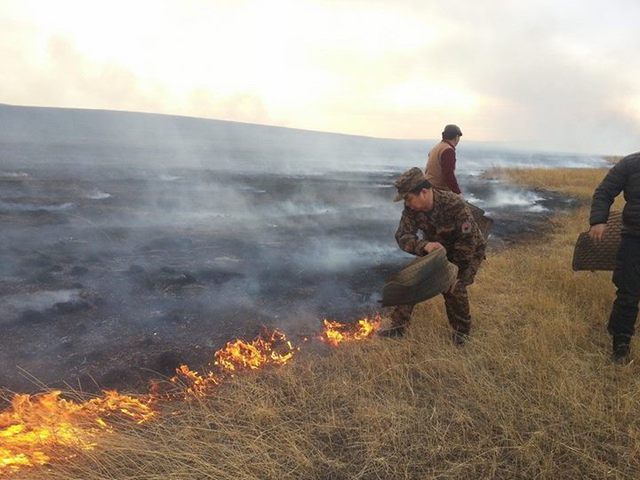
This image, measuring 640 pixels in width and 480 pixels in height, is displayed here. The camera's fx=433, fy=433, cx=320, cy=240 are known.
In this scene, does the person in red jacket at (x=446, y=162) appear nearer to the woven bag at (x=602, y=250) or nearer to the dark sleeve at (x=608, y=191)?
the woven bag at (x=602, y=250)

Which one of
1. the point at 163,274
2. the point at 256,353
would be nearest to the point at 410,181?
the point at 256,353

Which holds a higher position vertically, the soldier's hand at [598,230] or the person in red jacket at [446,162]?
the person in red jacket at [446,162]

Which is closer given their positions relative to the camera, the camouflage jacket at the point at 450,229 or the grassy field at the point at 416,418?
the grassy field at the point at 416,418

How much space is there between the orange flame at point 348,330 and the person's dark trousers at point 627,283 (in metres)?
2.55

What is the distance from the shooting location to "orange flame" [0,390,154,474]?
9.89 ft

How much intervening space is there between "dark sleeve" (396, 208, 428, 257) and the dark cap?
2.61 m

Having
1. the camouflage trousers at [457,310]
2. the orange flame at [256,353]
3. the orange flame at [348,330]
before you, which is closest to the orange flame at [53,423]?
the orange flame at [256,353]

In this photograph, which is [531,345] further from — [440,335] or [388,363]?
[388,363]

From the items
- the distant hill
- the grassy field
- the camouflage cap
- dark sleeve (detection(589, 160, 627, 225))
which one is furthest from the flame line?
the distant hill

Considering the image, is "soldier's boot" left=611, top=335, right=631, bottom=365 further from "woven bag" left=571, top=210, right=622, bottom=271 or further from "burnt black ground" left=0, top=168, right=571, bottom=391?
"burnt black ground" left=0, top=168, right=571, bottom=391

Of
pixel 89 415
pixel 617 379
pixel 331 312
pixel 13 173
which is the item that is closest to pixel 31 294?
pixel 89 415

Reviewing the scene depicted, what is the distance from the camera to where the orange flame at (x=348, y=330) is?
5188 mm

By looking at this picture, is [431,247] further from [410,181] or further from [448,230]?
[410,181]

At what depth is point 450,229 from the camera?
4.32 meters
